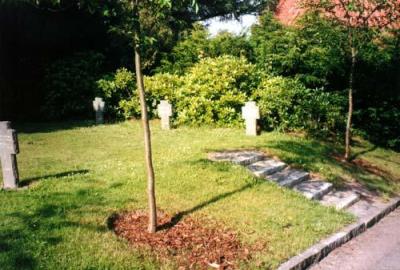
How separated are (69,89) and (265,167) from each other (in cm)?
1040

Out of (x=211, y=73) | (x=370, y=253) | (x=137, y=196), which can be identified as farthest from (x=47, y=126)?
(x=370, y=253)

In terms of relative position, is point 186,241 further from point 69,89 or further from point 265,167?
point 69,89

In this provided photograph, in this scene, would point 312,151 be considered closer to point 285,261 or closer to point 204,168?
point 204,168

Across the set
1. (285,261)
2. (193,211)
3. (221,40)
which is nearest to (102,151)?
(193,211)

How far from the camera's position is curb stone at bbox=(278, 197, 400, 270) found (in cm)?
678

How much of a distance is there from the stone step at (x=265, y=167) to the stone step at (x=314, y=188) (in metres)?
0.72

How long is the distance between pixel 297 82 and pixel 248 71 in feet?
6.01

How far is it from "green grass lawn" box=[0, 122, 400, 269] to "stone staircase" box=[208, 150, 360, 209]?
0.44m

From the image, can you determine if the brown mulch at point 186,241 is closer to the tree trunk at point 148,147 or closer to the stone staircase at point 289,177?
the tree trunk at point 148,147

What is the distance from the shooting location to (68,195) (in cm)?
811

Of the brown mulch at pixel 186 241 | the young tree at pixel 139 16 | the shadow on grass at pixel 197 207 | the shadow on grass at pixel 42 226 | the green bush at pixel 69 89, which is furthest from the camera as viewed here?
the green bush at pixel 69 89

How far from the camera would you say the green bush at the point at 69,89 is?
718 inches

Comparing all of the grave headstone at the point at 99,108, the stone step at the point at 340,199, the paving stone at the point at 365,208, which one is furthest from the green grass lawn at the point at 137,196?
the grave headstone at the point at 99,108

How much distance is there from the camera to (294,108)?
584 inches
